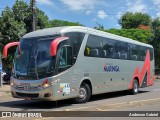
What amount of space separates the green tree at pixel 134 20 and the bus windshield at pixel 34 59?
68.1 metres

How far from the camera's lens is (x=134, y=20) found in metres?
83.5

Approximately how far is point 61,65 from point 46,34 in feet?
5.17

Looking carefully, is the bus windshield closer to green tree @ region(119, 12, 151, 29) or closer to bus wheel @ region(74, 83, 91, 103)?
bus wheel @ region(74, 83, 91, 103)

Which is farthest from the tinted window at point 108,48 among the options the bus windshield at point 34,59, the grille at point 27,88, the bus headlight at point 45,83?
the grille at point 27,88

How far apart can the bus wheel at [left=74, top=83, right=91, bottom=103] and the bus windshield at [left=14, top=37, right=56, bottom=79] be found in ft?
8.06

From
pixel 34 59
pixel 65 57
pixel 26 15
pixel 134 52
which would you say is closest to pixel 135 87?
pixel 134 52

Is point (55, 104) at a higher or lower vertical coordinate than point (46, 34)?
lower

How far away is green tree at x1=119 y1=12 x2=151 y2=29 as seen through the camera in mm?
82812

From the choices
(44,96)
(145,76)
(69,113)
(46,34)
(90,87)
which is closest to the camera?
(69,113)

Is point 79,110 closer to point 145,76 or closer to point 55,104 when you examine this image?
point 55,104

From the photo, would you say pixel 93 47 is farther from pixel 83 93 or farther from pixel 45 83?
pixel 45 83

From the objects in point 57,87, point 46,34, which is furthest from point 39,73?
point 46,34

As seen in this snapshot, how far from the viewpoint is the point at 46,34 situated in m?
15.5

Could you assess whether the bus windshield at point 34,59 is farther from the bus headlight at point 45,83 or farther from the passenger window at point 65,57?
the passenger window at point 65,57
